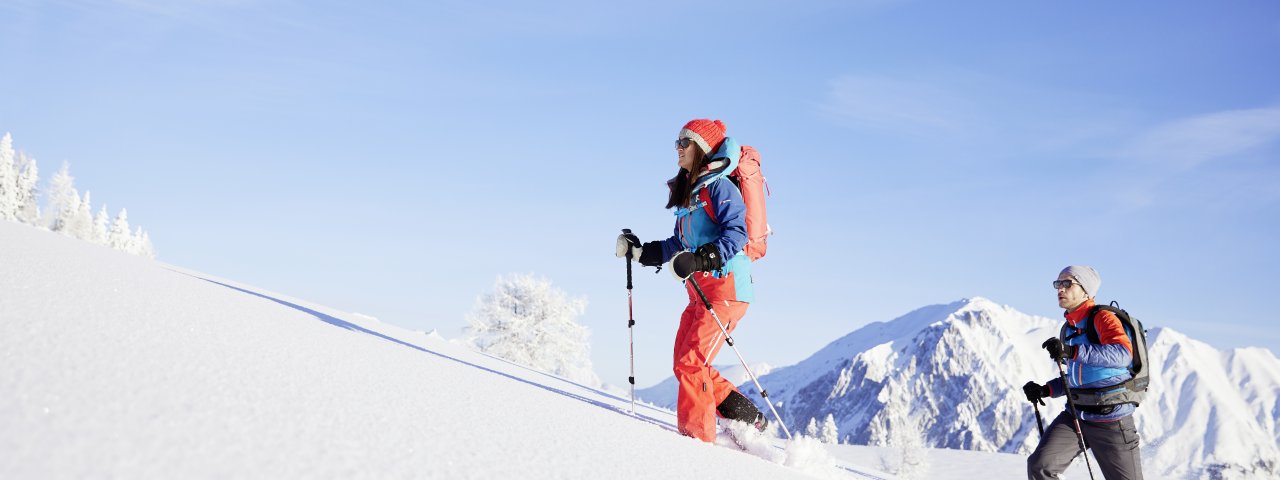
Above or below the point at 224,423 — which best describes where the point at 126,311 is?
above

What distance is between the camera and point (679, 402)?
14.6ft

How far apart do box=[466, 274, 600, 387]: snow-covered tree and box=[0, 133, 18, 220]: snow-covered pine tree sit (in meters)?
30.3

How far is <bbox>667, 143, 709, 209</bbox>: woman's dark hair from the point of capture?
4953mm

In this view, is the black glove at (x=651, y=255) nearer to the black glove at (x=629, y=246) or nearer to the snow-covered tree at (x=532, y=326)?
the black glove at (x=629, y=246)

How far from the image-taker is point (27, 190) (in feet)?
177

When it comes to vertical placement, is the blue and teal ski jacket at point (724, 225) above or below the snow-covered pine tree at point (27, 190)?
below

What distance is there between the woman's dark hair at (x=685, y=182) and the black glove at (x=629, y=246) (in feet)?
1.43

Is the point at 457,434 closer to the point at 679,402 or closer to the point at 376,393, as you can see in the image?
the point at 376,393

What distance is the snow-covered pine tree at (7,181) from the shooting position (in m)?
43.4

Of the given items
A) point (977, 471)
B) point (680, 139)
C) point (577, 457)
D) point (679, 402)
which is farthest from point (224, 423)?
point (977, 471)

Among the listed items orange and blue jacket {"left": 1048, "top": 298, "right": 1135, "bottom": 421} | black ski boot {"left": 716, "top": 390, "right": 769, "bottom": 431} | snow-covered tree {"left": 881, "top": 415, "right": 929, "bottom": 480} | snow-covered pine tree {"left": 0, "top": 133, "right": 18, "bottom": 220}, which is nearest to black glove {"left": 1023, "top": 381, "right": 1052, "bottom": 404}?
orange and blue jacket {"left": 1048, "top": 298, "right": 1135, "bottom": 421}

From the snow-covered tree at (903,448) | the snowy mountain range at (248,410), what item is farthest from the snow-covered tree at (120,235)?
the snowy mountain range at (248,410)

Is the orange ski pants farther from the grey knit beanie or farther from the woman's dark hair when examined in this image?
the grey knit beanie

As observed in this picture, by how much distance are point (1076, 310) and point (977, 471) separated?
529 inches
